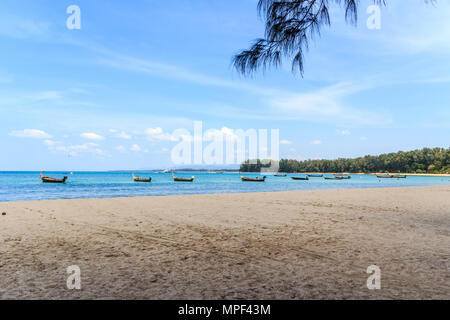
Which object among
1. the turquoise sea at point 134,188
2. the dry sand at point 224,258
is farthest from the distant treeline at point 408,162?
the dry sand at point 224,258

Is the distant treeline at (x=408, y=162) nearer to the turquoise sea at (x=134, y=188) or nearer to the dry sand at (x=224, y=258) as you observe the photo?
the turquoise sea at (x=134, y=188)

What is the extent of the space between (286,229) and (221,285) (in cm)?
404

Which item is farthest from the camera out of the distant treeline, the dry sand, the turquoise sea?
the distant treeline

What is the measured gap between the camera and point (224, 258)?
15.1ft

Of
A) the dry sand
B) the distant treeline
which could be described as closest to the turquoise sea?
the dry sand

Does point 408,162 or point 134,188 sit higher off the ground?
point 408,162

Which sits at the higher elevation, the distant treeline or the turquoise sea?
the distant treeline

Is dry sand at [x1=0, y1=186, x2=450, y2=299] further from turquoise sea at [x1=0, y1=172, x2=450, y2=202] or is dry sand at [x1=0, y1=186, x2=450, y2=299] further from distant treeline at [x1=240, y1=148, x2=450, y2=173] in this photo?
distant treeline at [x1=240, y1=148, x2=450, y2=173]

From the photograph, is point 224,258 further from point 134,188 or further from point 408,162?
point 408,162

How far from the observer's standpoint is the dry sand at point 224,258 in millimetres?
3256

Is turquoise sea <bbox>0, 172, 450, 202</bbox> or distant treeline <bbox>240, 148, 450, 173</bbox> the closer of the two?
turquoise sea <bbox>0, 172, 450, 202</bbox>

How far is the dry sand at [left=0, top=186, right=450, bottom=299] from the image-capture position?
128 inches

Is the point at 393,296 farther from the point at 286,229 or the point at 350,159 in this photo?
the point at 350,159

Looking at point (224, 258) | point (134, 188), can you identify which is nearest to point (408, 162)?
point (134, 188)
